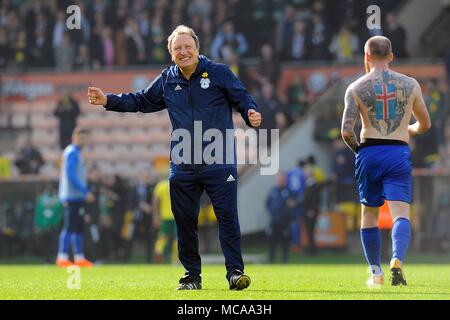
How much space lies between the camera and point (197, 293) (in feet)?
33.1

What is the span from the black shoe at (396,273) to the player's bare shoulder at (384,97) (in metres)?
1.26

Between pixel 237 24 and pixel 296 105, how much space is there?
302 centimetres

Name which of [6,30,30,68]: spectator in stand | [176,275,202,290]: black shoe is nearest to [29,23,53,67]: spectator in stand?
[6,30,30,68]: spectator in stand

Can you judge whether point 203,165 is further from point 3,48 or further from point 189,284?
point 3,48

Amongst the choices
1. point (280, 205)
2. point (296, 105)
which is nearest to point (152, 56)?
point (296, 105)

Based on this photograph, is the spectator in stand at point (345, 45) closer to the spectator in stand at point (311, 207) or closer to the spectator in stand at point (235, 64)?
the spectator in stand at point (235, 64)

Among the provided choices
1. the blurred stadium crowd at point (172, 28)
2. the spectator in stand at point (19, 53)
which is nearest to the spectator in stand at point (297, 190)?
the blurred stadium crowd at point (172, 28)

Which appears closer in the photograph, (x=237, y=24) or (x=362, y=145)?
(x=362, y=145)

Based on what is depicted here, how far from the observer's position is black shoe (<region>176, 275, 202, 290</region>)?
10766 mm

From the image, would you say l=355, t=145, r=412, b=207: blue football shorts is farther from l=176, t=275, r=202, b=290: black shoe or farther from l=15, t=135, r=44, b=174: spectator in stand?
l=15, t=135, r=44, b=174: spectator in stand

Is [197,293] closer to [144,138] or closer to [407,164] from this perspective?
[407,164]

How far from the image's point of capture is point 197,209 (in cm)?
1096

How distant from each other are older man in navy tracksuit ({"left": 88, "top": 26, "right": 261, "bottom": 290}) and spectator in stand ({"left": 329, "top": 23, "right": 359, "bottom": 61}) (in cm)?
1740

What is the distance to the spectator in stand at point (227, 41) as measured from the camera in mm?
28312
